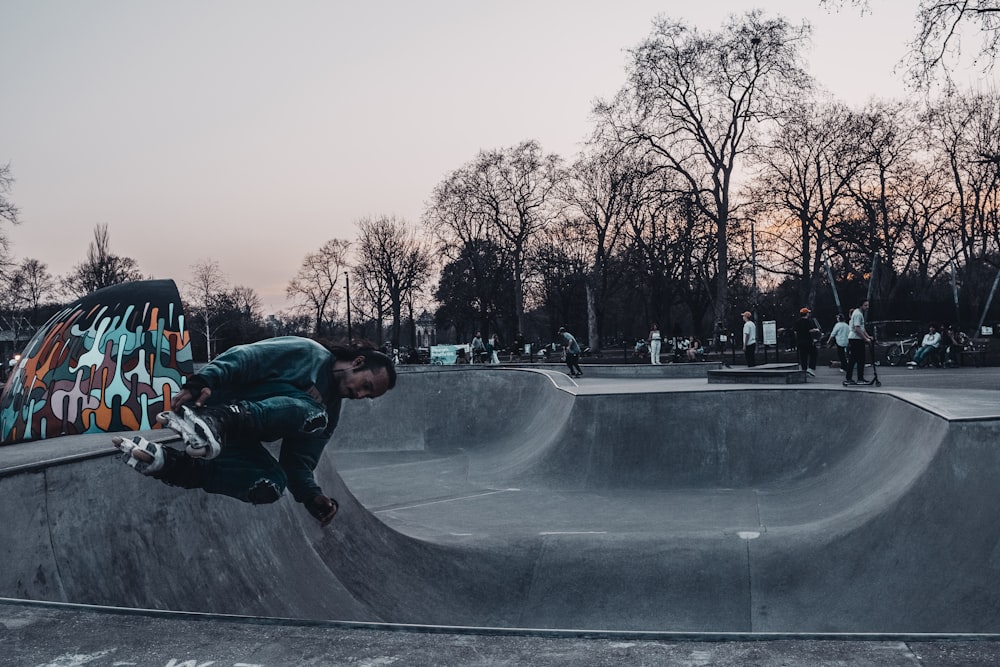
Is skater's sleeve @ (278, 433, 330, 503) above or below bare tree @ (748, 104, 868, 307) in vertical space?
below

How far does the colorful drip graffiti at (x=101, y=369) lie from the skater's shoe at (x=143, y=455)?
3168 millimetres

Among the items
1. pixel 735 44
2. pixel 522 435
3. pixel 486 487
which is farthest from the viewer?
pixel 735 44

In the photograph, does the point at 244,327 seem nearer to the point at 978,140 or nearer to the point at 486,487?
the point at 978,140

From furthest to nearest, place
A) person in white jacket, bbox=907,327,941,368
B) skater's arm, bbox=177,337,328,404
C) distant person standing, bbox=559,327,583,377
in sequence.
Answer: distant person standing, bbox=559,327,583,377, person in white jacket, bbox=907,327,941,368, skater's arm, bbox=177,337,328,404

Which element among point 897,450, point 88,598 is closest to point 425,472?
point 897,450

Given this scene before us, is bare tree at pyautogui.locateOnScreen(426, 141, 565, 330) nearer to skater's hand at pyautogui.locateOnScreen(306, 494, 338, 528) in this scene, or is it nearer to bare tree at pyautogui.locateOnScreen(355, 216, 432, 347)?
bare tree at pyautogui.locateOnScreen(355, 216, 432, 347)

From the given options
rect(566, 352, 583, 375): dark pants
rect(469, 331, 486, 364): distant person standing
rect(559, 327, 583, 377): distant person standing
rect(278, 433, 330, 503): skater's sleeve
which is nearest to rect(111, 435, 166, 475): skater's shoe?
rect(278, 433, 330, 503): skater's sleeve

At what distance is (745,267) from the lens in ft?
179

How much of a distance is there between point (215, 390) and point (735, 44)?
2745cm

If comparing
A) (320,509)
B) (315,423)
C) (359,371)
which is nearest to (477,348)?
(320,509)

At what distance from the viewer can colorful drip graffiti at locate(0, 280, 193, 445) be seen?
23.4ft

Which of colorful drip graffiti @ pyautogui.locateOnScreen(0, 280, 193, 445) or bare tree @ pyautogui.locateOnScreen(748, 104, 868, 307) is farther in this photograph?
bare tree @ pyautogui.locateOnScreen(748, 104, 868, 307)

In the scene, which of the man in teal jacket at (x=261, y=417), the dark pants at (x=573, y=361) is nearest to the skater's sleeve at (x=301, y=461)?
the man in teal jacket at (x=261, y=417)

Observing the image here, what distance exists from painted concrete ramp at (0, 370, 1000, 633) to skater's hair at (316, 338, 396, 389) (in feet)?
4.03
